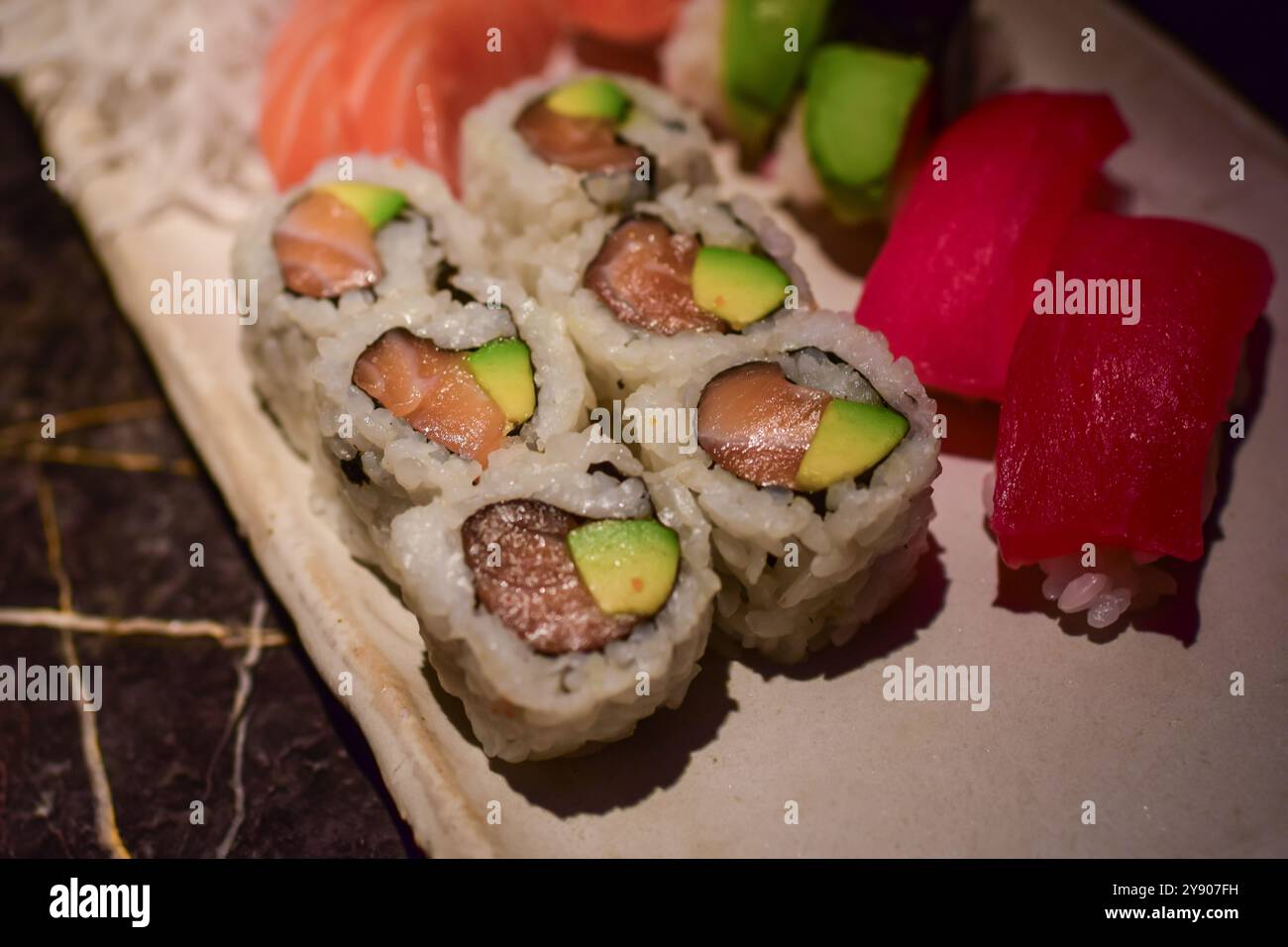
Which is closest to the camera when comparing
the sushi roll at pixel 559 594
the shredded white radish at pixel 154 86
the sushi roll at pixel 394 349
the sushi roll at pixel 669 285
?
the sushi roll at pixel 559 594

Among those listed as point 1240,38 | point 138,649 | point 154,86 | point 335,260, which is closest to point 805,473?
point 335,260

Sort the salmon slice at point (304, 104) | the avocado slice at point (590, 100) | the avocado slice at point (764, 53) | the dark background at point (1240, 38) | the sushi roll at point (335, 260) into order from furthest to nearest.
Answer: the dark background at point (1240, 38)
the salmon slice at point (304, 104)
the avocado slice at point (764, 53)
the avocado slice at point (590, 100)
the sushi roll at point (335, 260)

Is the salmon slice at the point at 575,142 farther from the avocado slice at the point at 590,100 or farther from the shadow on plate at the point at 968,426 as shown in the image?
the shadow on plate at the point at 968,426

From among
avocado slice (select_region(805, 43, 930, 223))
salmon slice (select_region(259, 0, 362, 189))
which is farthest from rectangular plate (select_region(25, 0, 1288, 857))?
salmon slice (select_region(259, 0, 362, 189))

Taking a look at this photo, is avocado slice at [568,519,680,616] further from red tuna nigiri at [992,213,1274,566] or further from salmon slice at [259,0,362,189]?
salmon slice at [259,0,362,189]

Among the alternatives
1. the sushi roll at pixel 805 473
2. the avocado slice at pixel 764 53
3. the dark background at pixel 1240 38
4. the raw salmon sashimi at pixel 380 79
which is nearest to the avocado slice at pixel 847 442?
the sushi roll at pixel 805 473
